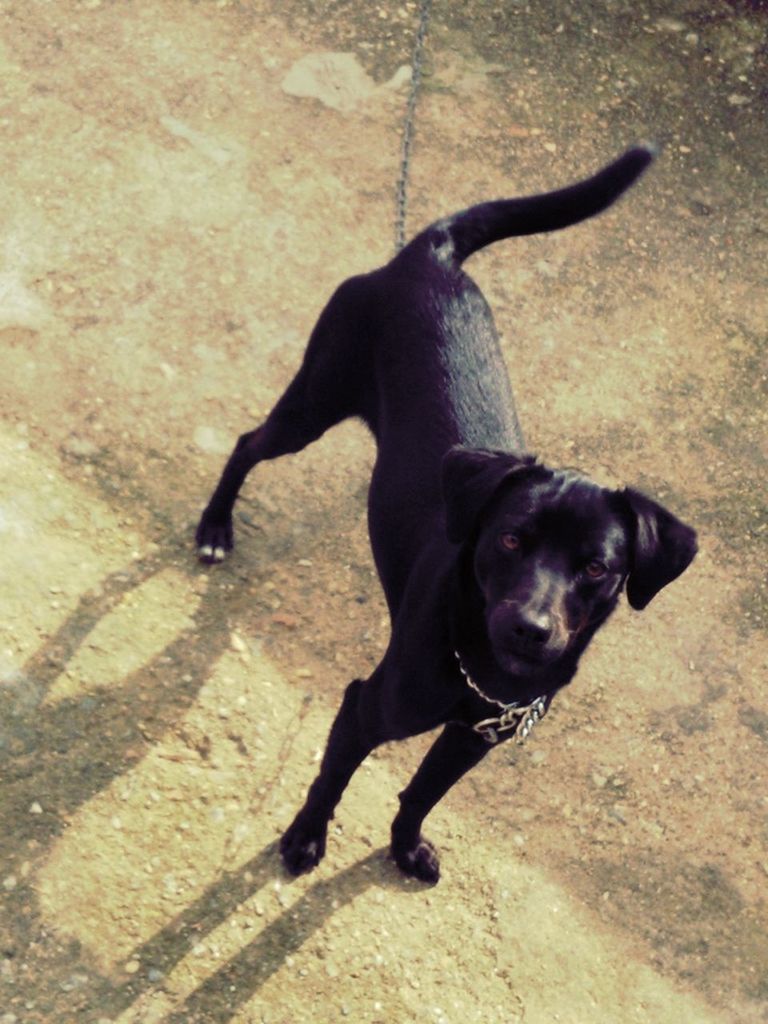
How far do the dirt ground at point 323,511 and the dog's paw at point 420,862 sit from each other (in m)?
0.05

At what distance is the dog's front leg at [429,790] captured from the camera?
11.4 ft

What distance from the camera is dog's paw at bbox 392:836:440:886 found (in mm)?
3918

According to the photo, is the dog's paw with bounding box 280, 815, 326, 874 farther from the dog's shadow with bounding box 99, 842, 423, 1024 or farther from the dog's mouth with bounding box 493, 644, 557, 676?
the dog's mouth with bounding box 493, 644, 557, 676

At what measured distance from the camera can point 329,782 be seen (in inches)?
145

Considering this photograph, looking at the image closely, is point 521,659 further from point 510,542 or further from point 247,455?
point 247,455

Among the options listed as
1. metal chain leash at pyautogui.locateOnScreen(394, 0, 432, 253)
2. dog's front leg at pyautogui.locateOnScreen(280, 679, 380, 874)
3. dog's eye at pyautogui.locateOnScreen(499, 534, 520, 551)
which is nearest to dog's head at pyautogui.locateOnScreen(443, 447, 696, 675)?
dog's eye at pyautogui.locateOnScreen(499, 534, 520, 551)

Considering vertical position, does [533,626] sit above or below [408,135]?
above

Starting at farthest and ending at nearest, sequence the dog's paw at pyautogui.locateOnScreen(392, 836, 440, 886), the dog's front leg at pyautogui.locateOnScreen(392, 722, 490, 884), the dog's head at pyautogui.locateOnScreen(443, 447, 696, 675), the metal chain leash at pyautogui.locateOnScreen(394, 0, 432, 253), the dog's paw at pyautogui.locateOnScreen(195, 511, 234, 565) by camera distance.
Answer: the metal chain leash at pyautogui.locateOnScreen(394, 0, 432, 253) → the dog's paw at pyautogui.locateOnScreen(195, 511, 234, 565) → the dog's paw at pyautogui.locateOnScreen(392, 836, 440, 886) → the dog's front leg at pyautogui.locateOnScreen(392, 722, 490, 884) → the dog's head at pyautogui.locateOnScreen(443, 447, 696, 675)

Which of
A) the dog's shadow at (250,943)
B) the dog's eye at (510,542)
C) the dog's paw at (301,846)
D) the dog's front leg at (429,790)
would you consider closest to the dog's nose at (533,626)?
the dog's eye at (510,542)

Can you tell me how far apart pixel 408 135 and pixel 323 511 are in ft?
6.13

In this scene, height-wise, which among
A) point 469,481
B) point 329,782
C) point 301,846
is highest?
point 469,481

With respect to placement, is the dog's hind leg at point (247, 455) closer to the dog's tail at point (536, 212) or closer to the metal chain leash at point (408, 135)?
the dog's tail at point (536, 212)

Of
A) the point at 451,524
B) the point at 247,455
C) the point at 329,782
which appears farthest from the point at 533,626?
the point at 247,455

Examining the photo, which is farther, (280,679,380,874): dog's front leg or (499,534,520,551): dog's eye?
(280,679,380,874): dog's front leg
